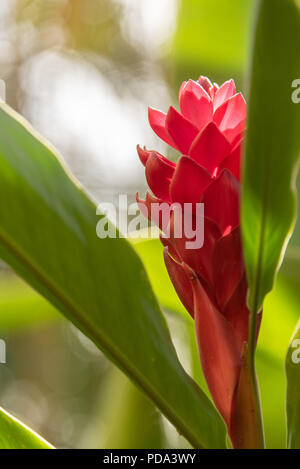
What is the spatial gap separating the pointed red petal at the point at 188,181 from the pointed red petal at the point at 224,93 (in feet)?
0.27

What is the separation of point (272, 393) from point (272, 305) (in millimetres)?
215

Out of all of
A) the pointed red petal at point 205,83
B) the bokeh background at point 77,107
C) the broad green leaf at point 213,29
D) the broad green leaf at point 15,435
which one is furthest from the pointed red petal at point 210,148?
the bokeh background at point 77,107

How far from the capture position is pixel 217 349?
18.3 inches

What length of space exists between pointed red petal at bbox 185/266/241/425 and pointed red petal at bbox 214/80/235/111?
Answer: 0.15 metres

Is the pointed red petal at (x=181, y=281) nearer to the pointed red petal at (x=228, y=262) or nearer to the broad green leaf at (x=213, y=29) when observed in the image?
the pointed red petal at (x=228, y=262)

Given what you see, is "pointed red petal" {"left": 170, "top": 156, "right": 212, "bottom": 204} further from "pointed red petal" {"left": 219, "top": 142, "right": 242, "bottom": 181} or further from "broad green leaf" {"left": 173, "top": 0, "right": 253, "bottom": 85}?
"broad green leaf" {"left": 173, "top": 0, "right": 253, "bottom": 85}

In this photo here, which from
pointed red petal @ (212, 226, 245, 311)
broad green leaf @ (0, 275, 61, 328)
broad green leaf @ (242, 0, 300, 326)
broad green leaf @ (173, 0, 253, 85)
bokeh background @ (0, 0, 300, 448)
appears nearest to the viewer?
broad green leaf @ (242, 0, 300, 326)

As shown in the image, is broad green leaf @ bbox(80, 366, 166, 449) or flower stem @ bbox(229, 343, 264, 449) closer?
flower stem @ bbox(229, 343, 264, 449)

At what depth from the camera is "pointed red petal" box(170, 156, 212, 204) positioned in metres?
0.44

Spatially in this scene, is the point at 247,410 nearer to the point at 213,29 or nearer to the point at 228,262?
the point at 228,262

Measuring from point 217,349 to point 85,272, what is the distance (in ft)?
0.40

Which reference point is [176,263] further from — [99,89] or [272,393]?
[99,89]

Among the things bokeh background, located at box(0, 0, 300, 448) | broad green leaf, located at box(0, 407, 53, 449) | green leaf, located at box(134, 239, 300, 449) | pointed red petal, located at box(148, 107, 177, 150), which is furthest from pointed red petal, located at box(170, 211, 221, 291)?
bokeh background, located at box(0, 0, 300, 448)

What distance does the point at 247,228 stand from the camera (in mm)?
419
